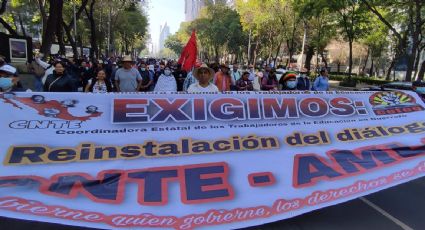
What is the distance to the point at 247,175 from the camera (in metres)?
4.47

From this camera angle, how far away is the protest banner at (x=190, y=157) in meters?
3.92

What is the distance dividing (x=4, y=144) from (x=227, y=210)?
240 centimetres

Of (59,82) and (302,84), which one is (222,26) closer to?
(302,84)

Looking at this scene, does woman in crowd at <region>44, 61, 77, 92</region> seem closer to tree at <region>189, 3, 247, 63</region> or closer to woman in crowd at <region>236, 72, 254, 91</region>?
woman in crowd at <region>236, 72, 254, 91</region>

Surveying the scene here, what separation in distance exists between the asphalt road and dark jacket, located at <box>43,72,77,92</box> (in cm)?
300

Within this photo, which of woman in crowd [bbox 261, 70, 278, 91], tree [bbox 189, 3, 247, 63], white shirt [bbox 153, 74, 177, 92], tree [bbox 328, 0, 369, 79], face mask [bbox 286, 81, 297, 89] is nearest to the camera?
face mask [bbox 286, 81, 297, 89]

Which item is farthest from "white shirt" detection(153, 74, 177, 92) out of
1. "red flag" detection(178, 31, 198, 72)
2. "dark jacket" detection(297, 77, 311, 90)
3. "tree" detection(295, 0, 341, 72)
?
"tree" detection(295, 0, 341, 72)

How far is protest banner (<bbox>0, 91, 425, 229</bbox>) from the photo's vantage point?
12.9ft

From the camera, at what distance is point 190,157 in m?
4.50

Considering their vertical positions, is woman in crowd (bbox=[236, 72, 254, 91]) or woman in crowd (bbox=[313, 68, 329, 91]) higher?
woman in crowd (bbox=[313, 68, 329, 91])

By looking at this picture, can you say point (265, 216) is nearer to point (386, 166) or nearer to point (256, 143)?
point (256, 143)

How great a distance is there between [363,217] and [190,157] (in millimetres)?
2458

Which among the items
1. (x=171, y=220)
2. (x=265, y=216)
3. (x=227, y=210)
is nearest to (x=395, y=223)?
(x=265, y=216)

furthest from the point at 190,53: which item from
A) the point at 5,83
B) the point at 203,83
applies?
the point at 5,83
